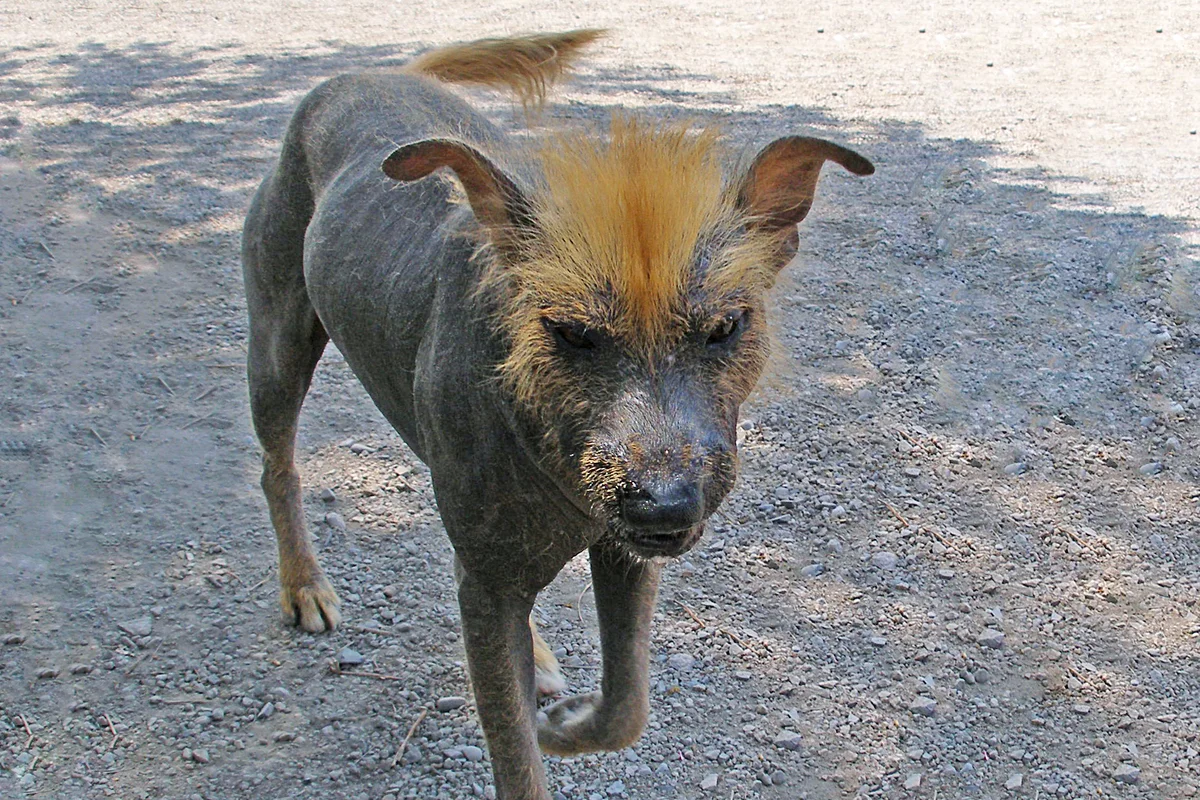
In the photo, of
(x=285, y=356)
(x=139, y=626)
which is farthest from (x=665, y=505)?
(x=139, y=626)

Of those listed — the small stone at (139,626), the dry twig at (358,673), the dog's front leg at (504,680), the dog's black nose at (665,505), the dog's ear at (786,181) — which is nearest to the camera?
the dog's black nose at (665,505)

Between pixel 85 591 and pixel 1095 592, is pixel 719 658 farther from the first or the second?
pixel 85 591

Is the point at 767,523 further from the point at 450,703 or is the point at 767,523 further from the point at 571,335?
the point at 571,335

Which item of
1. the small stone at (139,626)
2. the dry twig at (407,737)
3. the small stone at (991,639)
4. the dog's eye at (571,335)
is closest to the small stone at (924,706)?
the small stone at (991,639)

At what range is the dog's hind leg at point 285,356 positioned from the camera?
399 cm

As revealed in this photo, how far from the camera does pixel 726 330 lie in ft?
8.24

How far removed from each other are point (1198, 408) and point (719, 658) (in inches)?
112

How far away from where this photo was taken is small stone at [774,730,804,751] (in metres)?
3.83

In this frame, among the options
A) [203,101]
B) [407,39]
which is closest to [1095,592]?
[203,101]

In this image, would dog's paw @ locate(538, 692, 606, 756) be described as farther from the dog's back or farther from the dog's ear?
the dog's ear

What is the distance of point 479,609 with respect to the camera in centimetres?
305

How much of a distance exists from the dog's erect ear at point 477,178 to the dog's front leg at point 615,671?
37.4 inches

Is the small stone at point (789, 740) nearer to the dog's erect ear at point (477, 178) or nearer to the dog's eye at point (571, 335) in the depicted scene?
the dog's eye at point (571, 335)

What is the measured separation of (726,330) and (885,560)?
7.98 feet
